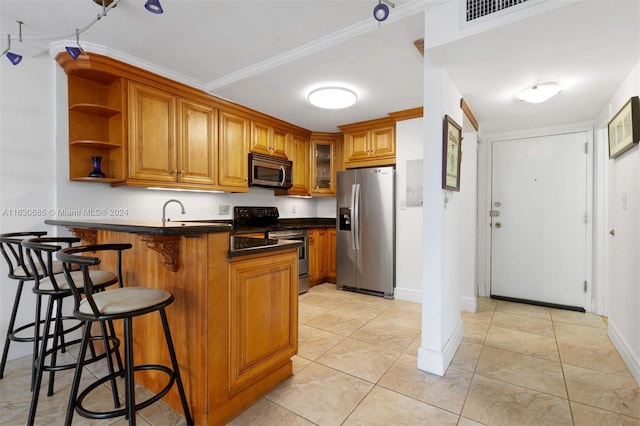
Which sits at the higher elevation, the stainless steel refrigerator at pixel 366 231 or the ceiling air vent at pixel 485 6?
the ceiling air vent at pixel 485 6

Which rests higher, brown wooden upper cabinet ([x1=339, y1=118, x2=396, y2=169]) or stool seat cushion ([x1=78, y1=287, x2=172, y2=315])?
brown wooden upper cabinet ([x1=339, y1=118, x2=396, y2=169])

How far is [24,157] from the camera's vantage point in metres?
2.38

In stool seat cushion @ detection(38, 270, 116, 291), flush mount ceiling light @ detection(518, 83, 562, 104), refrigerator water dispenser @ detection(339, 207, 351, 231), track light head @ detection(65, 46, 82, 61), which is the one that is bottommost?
stool seat cushion @ detection(38, 270, 116, 291)

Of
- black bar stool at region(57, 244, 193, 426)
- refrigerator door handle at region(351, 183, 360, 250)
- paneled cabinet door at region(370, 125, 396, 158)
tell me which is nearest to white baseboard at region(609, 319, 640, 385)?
refrigerator door handle at region(351, 183, 360, 250)

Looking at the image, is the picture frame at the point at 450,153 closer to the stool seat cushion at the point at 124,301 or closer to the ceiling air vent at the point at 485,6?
the ceiling air vent at the point at 485,6

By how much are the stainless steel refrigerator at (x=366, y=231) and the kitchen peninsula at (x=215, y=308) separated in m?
2.13

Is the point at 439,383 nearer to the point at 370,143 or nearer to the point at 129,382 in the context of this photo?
the point at 129,382

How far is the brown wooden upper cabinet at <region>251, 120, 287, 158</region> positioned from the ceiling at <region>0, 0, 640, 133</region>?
0.76m

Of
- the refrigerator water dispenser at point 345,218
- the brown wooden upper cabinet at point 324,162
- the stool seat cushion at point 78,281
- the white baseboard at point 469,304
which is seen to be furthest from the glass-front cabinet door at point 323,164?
the stool seat cushion at point 78,281

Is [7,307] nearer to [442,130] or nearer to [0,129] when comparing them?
[0,129]

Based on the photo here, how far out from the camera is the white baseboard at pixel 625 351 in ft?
6.64

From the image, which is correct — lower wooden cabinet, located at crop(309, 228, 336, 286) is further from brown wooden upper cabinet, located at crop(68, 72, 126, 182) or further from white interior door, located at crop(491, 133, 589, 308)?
brown wooden upper cabinet, located at crop(68, 72, 126, 182)

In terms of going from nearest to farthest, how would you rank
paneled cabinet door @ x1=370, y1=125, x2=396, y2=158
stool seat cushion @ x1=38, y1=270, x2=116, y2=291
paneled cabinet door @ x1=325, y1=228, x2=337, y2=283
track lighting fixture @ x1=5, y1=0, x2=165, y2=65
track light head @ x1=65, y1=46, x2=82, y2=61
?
stool seat cushion @ x1=38, y1=270, x2=116, y2=291 < track lighting fixture @ x1=5, y1=0, x2=165, y2=65 < track light head @ x1=65, y1=46, x2=82, y2=61 < paneled cabinet door @ x1=370, y1=125, x2=396, y2=158 < paneled cabinet door @ x1=325, y1=228, x2=337, y2=283

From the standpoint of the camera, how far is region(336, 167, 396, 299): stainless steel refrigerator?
3896 millimetres
